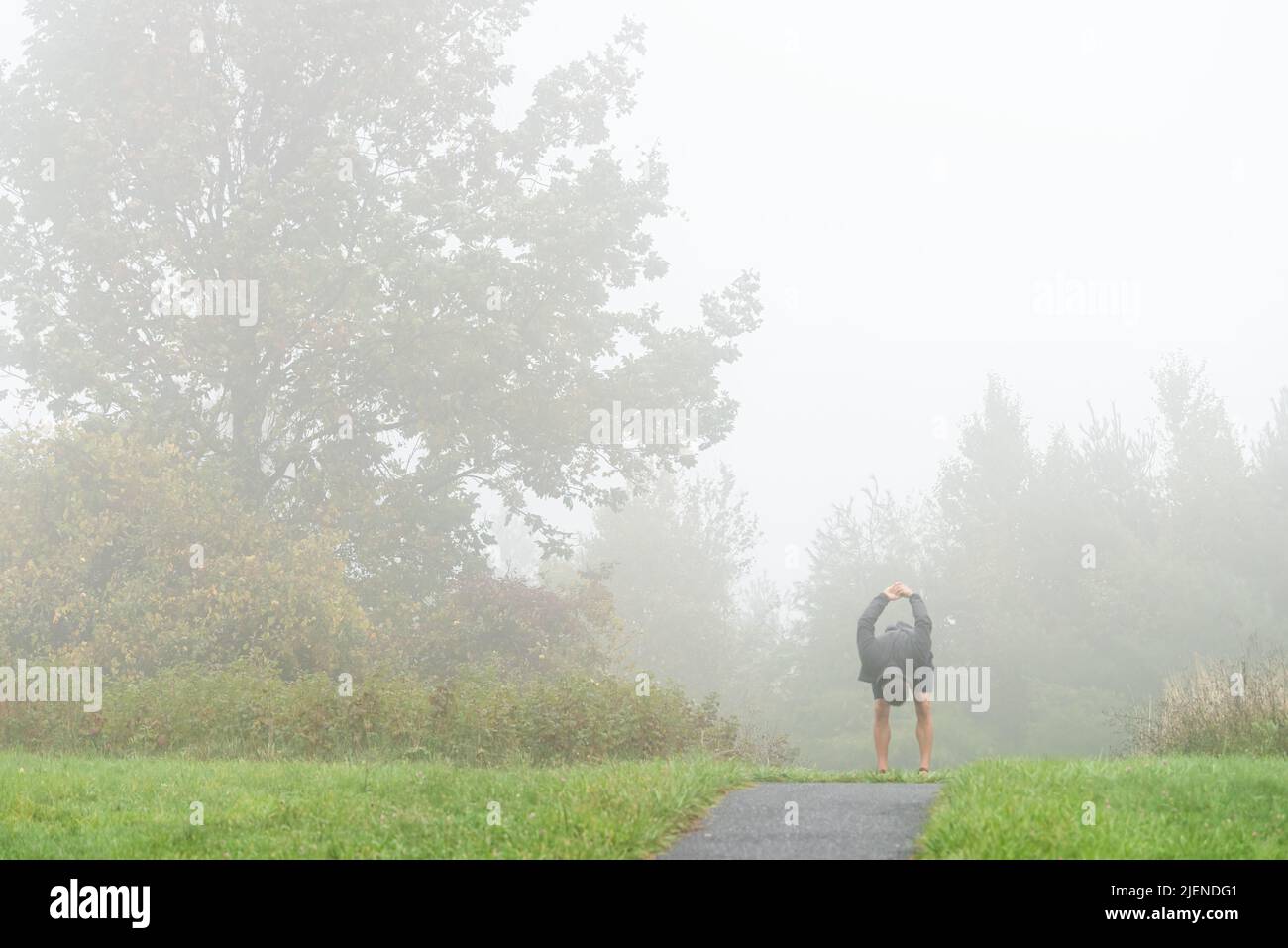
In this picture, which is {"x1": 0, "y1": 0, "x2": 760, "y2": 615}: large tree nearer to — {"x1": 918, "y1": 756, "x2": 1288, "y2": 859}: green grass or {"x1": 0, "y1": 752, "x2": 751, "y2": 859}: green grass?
{"x1": 0, "y1": 752, "x2": 751, "y2": 859}: green grass

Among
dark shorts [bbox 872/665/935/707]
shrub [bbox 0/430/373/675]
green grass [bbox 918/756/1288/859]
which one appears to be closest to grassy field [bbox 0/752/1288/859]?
green grass [bbox 918/756/1288/859]

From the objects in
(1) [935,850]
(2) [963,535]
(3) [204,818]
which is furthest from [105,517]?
(2) [963,535]

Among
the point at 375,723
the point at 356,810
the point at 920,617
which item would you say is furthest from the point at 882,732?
the point at 375,723

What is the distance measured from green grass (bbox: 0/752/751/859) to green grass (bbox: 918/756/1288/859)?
2.10 metres

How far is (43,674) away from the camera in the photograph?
20.2 metres

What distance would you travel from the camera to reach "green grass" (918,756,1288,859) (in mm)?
7250

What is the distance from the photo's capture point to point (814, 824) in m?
8.66

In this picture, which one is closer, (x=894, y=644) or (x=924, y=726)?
(x=894, y=644)

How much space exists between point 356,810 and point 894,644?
20.2 ft

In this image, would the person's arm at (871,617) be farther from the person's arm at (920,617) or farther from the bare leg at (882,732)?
the bare leg at (882,732)

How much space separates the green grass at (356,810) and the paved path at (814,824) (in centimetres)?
27

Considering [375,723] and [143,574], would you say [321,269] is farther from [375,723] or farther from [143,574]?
[375,723]

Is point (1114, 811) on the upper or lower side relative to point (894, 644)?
lower

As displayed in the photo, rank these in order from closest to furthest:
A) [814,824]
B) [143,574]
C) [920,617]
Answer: [814,824] < [920,617] < [143,574]
